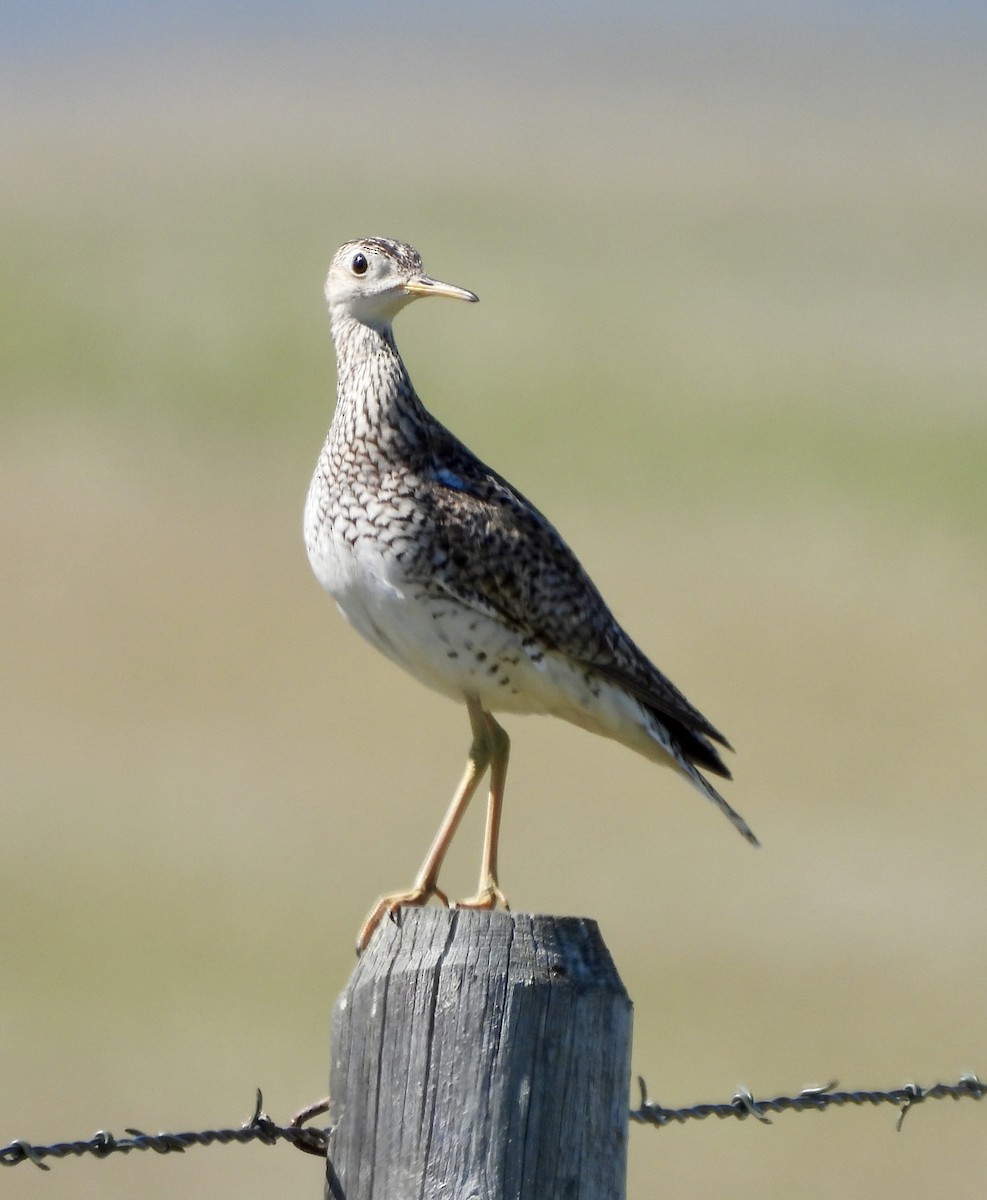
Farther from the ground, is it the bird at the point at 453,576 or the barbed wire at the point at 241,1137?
the bird at the point at 453,576

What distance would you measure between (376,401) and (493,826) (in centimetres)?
159

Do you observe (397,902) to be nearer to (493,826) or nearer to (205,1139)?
(493,826)

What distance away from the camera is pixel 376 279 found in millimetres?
7750

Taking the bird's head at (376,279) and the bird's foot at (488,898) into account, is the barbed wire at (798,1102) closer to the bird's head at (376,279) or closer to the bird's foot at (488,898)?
the bird's foot at (488,898)

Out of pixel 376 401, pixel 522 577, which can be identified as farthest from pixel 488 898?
pixel 376 401

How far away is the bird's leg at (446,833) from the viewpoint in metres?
6.23

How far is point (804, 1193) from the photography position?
1398cm

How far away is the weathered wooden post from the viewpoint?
13.9 ft

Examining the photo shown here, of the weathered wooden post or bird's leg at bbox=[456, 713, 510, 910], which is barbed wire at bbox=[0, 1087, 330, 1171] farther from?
bird's leg at bbox=[456, 713, 510, 910]

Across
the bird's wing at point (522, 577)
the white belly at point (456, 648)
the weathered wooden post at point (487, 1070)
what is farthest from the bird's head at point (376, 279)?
the weathered wooden post at point (487, 1070)

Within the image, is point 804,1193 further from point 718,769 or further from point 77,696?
point 77,696

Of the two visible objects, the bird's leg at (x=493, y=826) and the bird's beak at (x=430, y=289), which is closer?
the bird's leg at (x=493, y=826)

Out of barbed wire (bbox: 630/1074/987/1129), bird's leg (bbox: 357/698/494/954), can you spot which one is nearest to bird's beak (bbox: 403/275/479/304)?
bird's leg (bbox: 357/698/494/954)

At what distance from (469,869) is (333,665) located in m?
7.00
